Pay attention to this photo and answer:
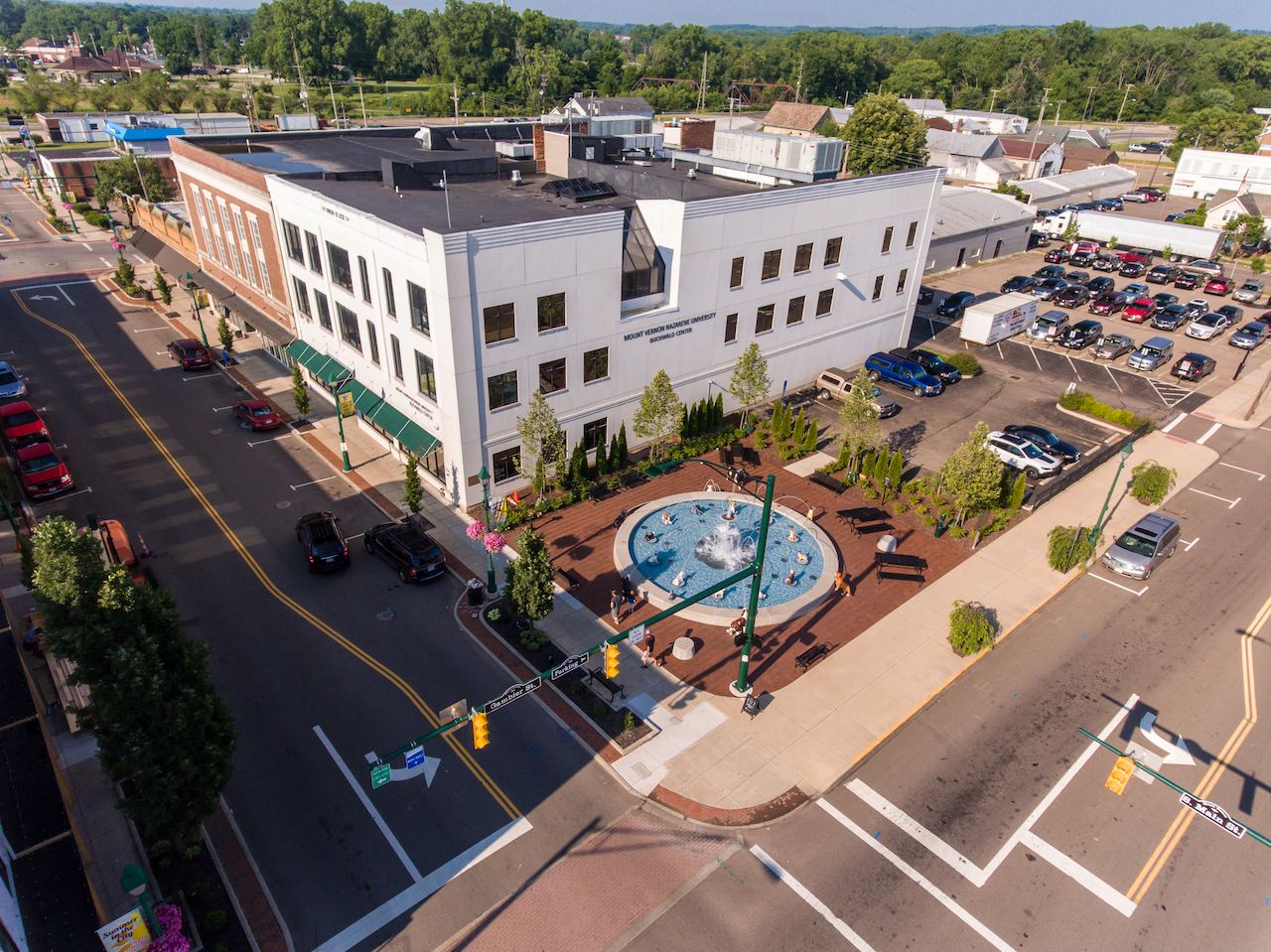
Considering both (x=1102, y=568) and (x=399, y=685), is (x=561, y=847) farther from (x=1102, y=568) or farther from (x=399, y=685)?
(x=1102, y=568)

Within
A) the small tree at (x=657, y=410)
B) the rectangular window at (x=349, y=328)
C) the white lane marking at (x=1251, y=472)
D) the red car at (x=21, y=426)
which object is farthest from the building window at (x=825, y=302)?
the red car at (x=21, y=426)

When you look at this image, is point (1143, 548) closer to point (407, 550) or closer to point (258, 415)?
point (407, 550)

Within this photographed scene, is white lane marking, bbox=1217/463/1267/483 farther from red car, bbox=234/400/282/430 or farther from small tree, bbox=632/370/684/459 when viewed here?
red car, bbox=234/400/282/430

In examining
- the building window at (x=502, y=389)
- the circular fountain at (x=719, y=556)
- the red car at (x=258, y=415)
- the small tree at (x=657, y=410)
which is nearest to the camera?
the circular fountain at (x=719, y=556)

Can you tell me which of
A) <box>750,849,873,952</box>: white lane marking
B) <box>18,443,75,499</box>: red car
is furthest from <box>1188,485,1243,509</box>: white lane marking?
<box>18,443,75,499</box>: red car

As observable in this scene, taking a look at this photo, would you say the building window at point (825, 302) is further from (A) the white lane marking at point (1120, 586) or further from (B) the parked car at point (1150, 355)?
(B) the parked car at point (1150, 355)
